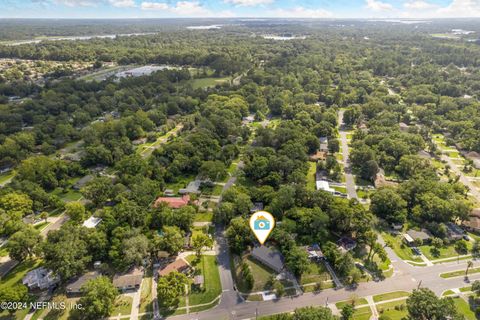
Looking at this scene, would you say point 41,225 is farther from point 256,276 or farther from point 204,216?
point 256,276

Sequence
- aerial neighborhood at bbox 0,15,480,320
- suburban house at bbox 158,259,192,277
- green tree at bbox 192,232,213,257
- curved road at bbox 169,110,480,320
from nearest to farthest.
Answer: curved road at bbox 169,110,480,320 → aerial neighborhood at bbox 0,15,480,320 → suburban house at bbox 158,259,192,277 → green tree at bbox 192,232,213,257

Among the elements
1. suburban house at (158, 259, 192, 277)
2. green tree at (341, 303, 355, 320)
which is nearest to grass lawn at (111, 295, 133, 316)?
suburban house at (158, 259, 192, 277)

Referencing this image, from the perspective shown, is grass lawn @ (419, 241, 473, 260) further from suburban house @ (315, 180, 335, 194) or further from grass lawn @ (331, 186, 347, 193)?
suburban house @ (315, 180, 335, 194)

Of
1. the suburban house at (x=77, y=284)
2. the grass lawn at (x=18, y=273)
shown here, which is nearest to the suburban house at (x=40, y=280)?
the grass lawn at (x=18, y=273)

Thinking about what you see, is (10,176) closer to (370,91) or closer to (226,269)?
(226,269)

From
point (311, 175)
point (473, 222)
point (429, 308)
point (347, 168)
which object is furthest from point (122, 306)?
point (473, 222)
